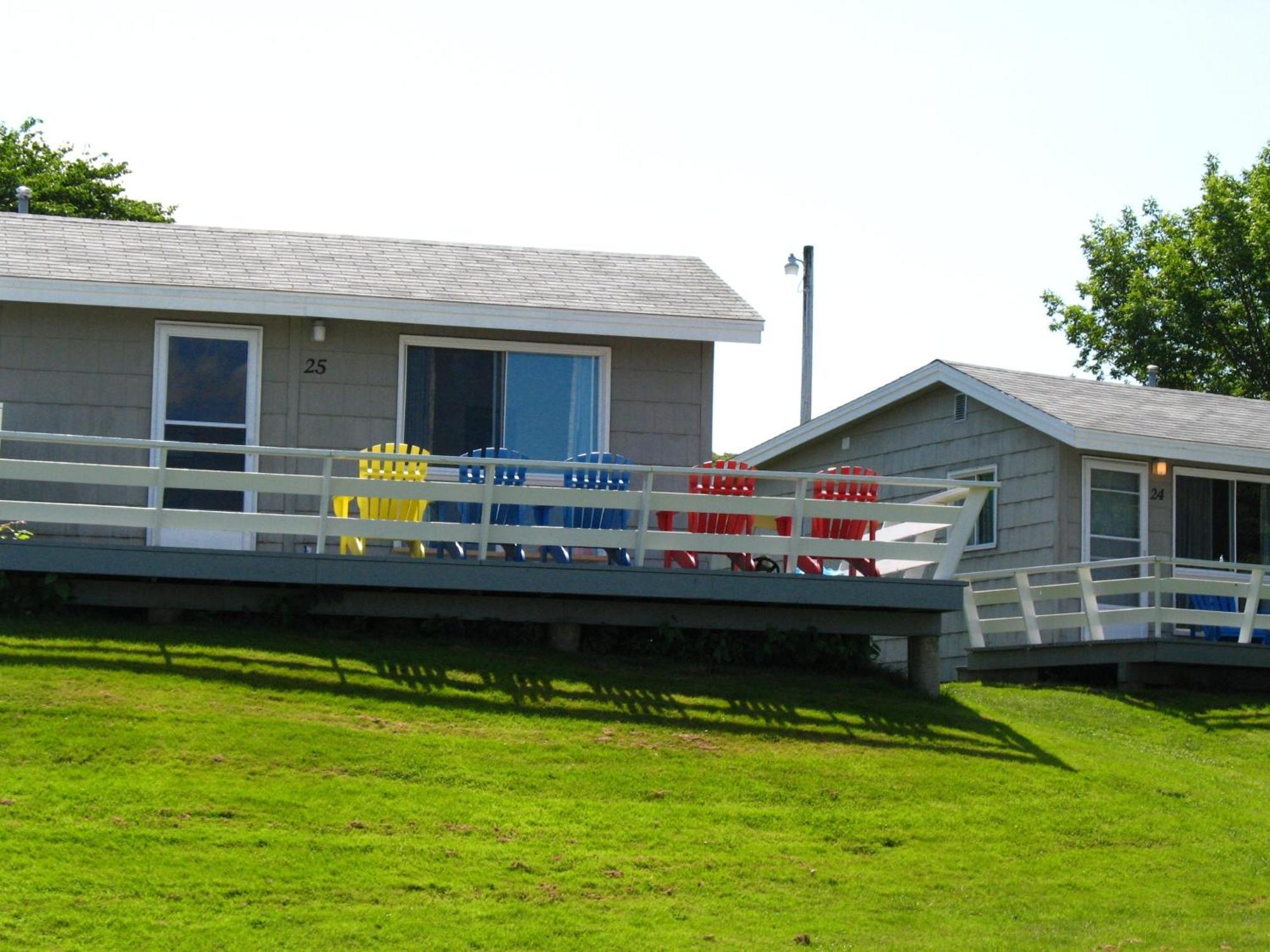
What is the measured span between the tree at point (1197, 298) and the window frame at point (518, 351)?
3042 centimetres

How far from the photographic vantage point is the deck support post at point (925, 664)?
51.1 ft

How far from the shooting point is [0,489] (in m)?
16.5

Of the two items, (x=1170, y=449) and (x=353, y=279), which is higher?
(x=353, y=279)

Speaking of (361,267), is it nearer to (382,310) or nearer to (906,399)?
(382,310)

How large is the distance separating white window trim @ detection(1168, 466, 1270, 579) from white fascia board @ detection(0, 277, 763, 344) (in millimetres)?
7447

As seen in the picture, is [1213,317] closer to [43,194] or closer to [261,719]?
[43,194]

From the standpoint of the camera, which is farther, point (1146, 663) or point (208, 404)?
point (1146, 663)

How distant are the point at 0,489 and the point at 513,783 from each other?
772 centimetres

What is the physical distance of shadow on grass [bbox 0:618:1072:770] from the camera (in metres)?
13.1

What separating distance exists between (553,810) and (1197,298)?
123 feet

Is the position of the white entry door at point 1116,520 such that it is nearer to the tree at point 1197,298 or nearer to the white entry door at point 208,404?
the white entry door at point 208,404

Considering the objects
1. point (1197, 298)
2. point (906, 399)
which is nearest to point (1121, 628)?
point (906, 399)

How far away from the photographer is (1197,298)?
44.5 meters

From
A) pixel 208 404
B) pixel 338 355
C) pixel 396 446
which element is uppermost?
pixel 338 355
